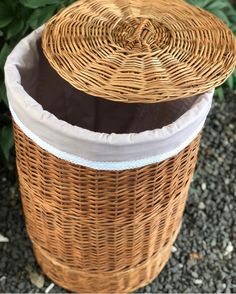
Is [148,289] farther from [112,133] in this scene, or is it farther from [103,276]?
[112,133]

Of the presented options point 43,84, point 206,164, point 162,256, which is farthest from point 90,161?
point 206,164

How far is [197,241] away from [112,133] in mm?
629

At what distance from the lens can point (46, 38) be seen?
1102mm

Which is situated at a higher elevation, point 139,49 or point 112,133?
point 139,49

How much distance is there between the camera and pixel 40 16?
134cm

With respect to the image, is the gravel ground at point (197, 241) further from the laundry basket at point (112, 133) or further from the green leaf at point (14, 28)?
the green leaf at point (14, 28)

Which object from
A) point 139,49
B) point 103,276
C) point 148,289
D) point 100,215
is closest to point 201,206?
point 148,289

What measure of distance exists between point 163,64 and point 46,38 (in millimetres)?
231

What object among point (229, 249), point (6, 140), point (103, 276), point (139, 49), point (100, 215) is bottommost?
point (229, 249)

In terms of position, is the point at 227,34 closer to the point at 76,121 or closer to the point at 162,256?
the point at 76,121

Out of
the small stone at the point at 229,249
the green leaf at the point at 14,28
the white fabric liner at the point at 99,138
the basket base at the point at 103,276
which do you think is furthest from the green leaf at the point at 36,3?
the small stone at the point at 229,249

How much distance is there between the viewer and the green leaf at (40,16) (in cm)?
134

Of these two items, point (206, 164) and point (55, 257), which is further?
point (206, 164)

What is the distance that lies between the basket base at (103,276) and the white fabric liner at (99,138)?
404 mm
